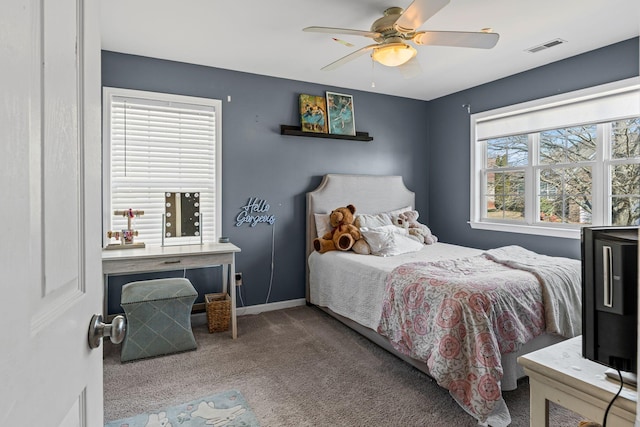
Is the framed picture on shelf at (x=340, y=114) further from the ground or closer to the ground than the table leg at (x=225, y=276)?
further from the ground

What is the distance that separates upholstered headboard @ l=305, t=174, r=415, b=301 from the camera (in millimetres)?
4043

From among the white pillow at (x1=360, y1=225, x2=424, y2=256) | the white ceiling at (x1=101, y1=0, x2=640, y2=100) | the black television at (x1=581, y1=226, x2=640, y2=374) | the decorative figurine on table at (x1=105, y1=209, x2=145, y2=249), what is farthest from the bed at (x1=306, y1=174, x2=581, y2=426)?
the decorative figurine on table at (x1=105, y1=209, x2=145, y2=249)

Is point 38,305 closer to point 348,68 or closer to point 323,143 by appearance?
point 348,68

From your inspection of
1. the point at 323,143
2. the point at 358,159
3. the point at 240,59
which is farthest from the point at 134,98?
the point at 358,159

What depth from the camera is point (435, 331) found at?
2188mm

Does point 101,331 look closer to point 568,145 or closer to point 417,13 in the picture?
point 417,13

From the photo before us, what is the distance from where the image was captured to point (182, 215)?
345 cm

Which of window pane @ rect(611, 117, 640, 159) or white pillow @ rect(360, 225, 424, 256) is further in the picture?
white pillow @ rect(360, 225, 424, 256)

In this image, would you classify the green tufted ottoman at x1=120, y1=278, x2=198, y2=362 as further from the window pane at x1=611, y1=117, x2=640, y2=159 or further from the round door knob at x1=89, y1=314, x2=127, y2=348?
the window pane at x1=611, y1=117, x2=640, y2=159

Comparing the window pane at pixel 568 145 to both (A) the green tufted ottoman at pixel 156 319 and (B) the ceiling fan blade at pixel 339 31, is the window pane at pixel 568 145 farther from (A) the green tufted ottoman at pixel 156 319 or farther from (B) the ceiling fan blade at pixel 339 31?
(A) the green tufted ottoman at pixel 156 319

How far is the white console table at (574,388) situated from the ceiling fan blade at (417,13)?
172 cm

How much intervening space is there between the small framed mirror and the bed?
1188 mm

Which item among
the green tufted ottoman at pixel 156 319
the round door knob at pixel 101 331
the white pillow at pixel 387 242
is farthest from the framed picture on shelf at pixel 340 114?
the round door knob at pixel 101 331

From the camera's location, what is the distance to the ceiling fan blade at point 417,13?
193 centimetres
